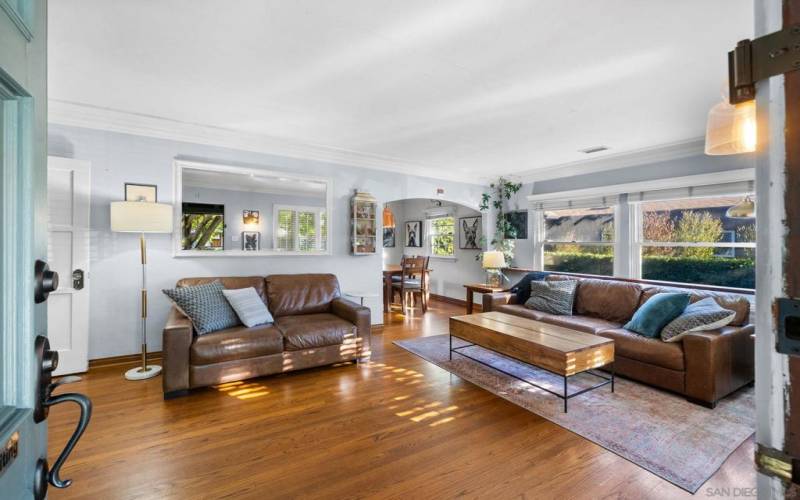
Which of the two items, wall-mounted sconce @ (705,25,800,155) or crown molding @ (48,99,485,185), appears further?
crown molding @ (48,99,485,185)

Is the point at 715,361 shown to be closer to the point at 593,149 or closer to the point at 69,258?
the point at 593,149

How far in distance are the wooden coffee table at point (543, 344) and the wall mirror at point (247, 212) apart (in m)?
2.21

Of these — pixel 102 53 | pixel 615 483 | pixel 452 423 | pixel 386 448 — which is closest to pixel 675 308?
pixel 615 483

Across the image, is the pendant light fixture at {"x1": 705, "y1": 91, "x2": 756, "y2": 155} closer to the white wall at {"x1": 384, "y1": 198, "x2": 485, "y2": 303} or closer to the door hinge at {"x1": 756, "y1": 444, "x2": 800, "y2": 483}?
the door hinge at {"x1": 756, "y1": 444, "x2": 800, "y2": 483}

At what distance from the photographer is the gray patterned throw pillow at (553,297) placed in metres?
4.16

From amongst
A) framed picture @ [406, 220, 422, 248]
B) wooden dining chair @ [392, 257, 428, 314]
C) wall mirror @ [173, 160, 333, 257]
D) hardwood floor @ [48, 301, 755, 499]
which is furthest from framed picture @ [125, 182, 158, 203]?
framed picture @ [406, 220, 422, 248]

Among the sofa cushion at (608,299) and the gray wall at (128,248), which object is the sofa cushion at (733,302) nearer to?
the sofa cushion at (608,299)

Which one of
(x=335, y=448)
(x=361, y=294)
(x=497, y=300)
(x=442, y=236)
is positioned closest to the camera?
(x=335, y=448)

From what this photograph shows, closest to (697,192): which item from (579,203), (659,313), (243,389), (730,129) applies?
(579,203)

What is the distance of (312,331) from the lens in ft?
11.1

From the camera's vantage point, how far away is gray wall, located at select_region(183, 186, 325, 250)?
3992 millimetres

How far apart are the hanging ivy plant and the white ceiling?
2249 millimetres

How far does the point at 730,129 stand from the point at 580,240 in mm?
3959

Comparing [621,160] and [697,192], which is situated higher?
[621,160]
